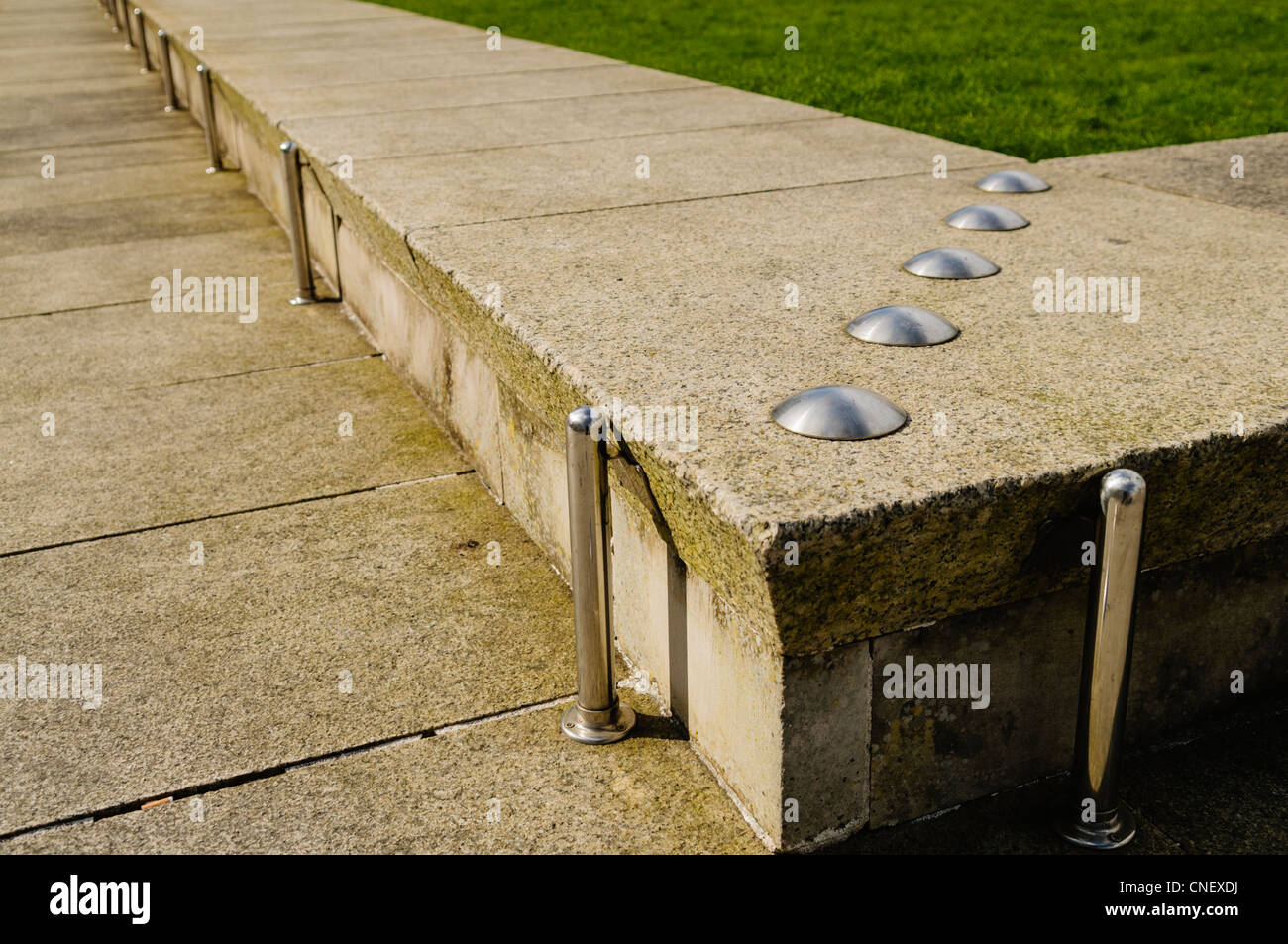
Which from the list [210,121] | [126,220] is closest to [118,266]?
[126,220]

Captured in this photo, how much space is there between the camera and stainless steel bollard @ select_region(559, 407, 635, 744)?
2711 millimetres

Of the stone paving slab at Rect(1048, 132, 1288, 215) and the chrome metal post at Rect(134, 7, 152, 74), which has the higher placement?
the chrome metal post at Rect(134, 7, 152, 74)

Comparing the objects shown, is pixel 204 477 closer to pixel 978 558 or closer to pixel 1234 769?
pixel 978 558

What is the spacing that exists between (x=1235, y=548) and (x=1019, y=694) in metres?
0.65

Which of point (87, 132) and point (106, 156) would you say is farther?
point (87, 132)

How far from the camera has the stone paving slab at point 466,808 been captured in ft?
8.80

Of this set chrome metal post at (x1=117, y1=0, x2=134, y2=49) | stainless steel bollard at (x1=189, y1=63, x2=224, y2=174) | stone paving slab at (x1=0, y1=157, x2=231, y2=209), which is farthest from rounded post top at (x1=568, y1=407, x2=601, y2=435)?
chrome metal post at (x1=117, y1=0, x2=134, y2=49)

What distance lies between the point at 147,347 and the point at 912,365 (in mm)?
4235

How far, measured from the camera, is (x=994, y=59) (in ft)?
37.6

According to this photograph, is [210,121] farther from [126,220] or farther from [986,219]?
[986,219]

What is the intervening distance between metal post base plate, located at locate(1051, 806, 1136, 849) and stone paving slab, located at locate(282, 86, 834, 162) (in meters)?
4.80

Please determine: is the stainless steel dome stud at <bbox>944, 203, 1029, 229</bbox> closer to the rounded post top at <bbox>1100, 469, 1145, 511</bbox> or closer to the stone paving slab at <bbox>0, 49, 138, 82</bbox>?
the rounded post top at <bbox>1100, 469, 1145, 511</bbox>

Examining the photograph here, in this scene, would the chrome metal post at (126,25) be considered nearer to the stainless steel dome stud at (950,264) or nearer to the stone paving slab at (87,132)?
the stone paving slab at (87,132)

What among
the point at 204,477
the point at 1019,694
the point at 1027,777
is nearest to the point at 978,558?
the point at 1019,694
